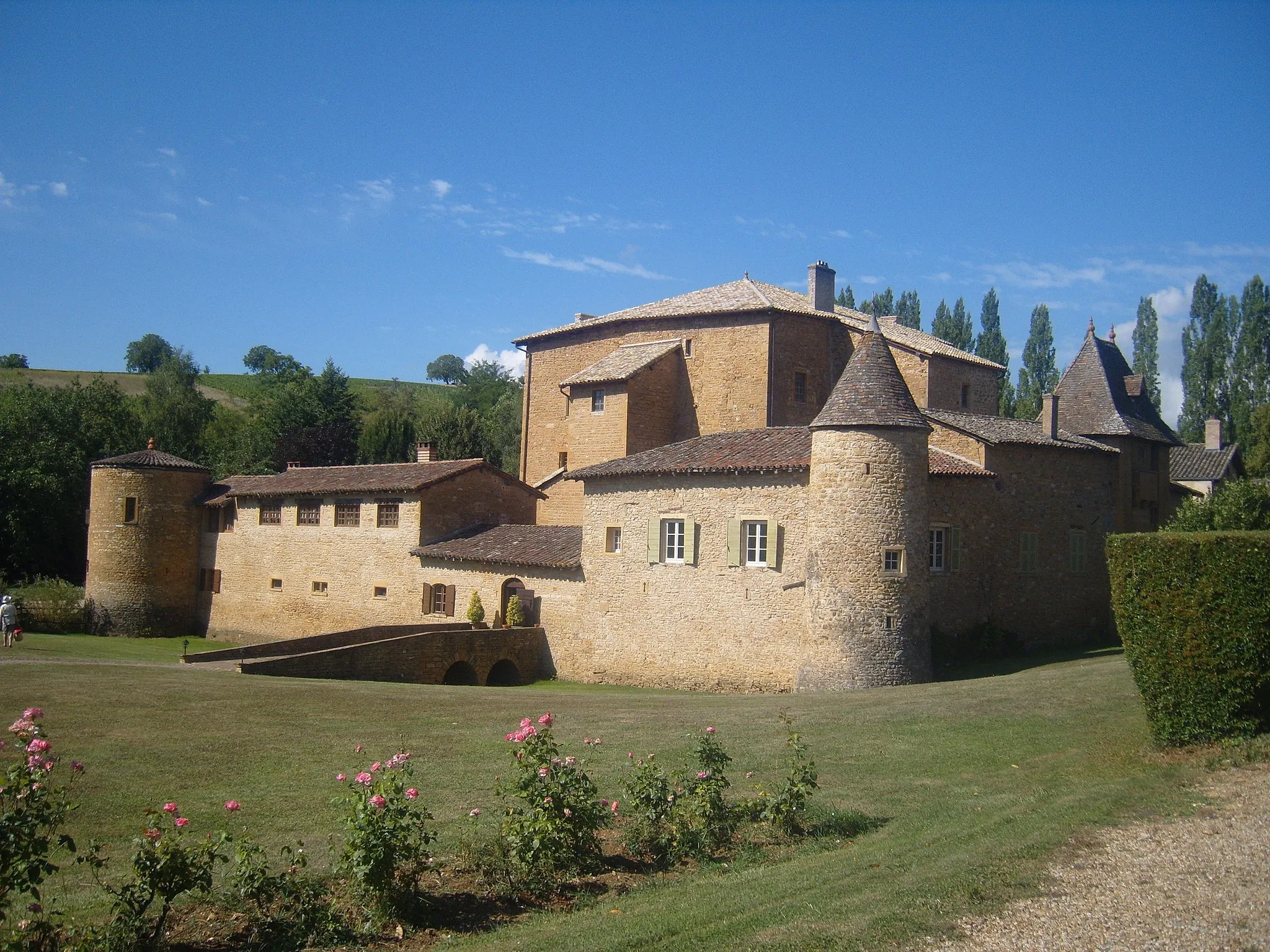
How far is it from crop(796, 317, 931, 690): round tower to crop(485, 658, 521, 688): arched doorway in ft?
29.1

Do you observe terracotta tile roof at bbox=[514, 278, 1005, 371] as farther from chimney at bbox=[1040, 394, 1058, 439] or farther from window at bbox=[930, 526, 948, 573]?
window at bbox=[930, 526, 948, 573]

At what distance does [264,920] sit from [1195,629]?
10226 mm

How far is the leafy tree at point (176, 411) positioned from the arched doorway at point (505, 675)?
43979mm

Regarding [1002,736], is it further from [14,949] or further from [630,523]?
[630,523]

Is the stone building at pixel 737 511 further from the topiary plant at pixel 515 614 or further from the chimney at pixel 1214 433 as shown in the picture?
the chimney at pixel 1214 433

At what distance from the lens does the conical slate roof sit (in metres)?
22.6

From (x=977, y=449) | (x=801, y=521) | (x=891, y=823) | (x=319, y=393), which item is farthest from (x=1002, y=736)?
(x=319, y=393)

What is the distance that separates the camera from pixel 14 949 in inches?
238

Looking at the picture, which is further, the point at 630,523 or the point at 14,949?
the point at 630,523

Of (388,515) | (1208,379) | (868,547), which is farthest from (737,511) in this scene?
(1208,379)

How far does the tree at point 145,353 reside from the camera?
130000 mm

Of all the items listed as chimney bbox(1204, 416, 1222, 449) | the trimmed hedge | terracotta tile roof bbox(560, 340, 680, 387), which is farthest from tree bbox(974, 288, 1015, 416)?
the trimmed hedge

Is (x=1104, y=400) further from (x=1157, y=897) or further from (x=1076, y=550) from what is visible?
(x=1157, y=897)

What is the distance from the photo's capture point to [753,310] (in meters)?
36.2
